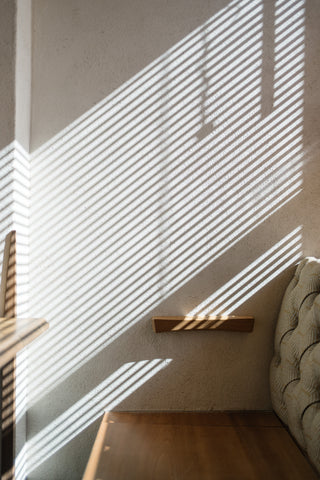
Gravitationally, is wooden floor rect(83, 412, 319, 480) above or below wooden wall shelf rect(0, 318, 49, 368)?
below

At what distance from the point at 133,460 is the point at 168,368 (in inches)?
17.5

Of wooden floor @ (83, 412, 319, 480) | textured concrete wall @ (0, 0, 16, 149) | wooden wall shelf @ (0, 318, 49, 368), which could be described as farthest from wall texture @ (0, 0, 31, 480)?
wooden floor @ (83, 412, 319, 480)

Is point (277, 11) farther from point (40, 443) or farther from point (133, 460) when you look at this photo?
point (40, 443)

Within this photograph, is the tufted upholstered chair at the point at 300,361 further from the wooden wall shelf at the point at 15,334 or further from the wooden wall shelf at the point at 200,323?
the wooden wall shelf at the point at 15,334

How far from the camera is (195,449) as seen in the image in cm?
132

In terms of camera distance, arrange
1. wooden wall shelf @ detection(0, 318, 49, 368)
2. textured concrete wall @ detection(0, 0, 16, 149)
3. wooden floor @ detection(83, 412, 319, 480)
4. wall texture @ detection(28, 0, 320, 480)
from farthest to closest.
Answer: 1. wall texture @ detection(28, 0, 320, 480)
2. textured concrete wall @ detection(0, 0, 16, 149)
3. wooden floor @ detection(83, 412, 319, 480)
4. wooden wall shelf @ detection(0, 318, 49, 368)

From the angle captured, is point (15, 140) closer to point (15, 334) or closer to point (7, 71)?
point (7, 71)

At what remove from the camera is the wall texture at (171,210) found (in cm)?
166

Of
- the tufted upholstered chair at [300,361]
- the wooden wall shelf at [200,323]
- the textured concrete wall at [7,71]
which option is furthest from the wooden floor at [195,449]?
the textured concrete wall at [7,71]

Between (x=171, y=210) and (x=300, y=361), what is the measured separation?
738mm

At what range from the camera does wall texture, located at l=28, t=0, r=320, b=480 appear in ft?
5.44

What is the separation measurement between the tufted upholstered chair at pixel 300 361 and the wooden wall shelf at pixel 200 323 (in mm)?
139

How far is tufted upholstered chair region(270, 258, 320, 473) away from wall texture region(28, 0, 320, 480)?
10 centimetres

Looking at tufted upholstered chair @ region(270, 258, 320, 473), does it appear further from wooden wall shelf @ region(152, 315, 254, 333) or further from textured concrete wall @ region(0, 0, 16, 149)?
textured concrete wall @ region(0, 0, 16, 149)
